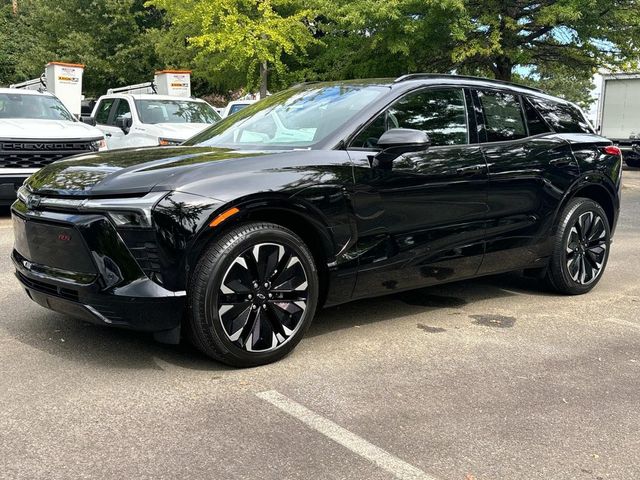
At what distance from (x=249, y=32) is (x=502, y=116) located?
14.6 m

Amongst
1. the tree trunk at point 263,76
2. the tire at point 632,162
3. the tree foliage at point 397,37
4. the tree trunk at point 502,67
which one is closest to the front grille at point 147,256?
the tree foliage at point 397,37

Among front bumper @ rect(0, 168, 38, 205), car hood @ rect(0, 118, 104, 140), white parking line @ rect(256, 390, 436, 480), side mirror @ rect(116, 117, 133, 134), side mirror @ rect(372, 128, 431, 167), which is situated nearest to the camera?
white parking line @ rect(256, 390, 436, 480)

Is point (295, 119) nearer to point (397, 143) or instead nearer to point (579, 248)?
point (397, 143)

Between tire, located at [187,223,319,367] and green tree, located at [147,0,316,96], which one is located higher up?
green tree, located at [147,0,316,96]

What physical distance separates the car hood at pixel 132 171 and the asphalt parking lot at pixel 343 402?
1.01 meters

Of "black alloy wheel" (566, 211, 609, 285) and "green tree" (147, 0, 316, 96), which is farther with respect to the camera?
"green tree" (147, 0, 316, 96)

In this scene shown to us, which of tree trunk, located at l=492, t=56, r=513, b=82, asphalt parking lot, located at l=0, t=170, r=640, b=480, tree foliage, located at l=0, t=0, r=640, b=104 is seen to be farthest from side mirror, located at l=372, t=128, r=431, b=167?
tree trunk, located at l=492, t=56, r=513, b=82

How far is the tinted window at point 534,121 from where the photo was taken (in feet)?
17.7

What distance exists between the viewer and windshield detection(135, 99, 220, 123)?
12.9 m

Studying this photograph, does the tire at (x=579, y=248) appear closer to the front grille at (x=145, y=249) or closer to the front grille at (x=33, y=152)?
the front grille at (x=145, y=249)

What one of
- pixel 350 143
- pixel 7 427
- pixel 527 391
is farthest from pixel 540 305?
pixel 7 427

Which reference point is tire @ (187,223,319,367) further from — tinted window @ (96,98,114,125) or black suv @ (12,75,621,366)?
tinted window @ (96,98,114,125)

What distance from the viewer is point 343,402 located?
11.4ft

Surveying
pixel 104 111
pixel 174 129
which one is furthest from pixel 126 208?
pixel 104 111
